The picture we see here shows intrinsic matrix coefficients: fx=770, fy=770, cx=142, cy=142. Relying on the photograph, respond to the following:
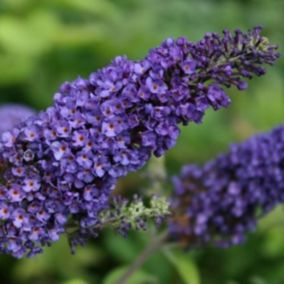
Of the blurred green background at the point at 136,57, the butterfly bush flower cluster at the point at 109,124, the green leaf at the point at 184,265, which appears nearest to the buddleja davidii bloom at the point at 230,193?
the green leaf at the point at 184,265

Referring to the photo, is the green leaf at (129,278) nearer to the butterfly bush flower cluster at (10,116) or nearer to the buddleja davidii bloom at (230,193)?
the buddleja davidii bloom at (230,193)

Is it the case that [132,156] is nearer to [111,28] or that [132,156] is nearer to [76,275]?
[76,275]

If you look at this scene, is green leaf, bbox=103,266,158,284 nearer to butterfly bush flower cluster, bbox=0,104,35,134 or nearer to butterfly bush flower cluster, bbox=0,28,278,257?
butterfly bush flower cluster, bbox=0,104,35,134

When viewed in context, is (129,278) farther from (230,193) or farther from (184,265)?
(230,193)

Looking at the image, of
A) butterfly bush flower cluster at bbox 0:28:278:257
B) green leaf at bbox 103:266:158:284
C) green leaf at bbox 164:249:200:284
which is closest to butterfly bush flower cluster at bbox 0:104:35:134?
green leaf at bbox 103:266:158:284

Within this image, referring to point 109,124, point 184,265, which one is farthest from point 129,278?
point 109,124
